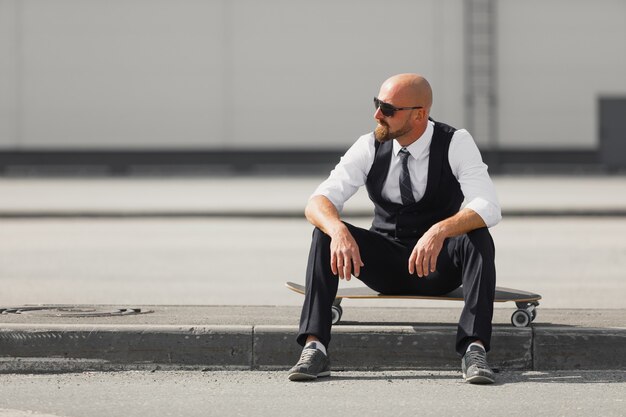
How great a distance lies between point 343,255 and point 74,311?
196 cm

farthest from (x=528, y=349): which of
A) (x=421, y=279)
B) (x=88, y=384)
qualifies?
(x=88, y=384)

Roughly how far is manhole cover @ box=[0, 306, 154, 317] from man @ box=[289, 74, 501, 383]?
4.69 ft

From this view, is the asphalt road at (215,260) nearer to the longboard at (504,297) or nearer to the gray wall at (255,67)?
the longboard at (504,297)

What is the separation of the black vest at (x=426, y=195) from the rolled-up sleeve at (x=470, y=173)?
0.04 metres

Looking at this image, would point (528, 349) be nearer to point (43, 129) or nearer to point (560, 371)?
point (560, 371)

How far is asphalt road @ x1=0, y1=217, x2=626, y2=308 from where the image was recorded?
384 inches

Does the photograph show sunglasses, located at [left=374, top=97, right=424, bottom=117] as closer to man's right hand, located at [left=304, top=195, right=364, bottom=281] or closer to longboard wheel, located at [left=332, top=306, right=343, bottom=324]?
man's right hand, located at [left=304, top=195, right=364, bottom=281]

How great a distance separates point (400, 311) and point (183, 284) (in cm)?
369

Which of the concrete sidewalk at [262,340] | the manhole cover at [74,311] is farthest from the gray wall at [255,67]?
the concrete sidewalk at [262,340]

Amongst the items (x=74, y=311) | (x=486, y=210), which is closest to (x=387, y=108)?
(x=486, y=210)

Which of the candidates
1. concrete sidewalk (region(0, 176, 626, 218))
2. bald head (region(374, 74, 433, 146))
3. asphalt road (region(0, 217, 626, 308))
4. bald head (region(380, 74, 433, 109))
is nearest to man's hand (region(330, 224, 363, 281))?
bald head (region(374, 74, 433, 146))

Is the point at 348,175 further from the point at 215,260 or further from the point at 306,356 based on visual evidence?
the point at 215,260

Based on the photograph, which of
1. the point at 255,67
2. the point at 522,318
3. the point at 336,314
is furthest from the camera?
the point at 255,67

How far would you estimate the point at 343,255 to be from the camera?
5848 mm
